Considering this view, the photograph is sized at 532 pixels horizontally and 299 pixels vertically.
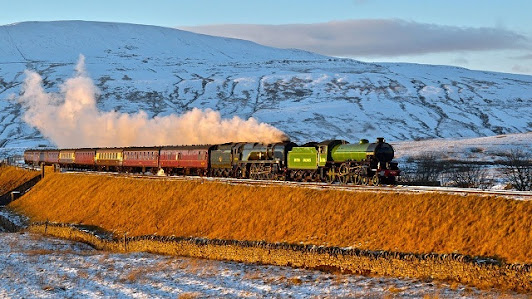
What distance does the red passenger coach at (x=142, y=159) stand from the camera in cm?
6394

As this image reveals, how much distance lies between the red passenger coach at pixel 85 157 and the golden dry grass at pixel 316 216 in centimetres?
2414

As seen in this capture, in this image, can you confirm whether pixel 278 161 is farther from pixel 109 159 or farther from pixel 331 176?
pixel 109 159

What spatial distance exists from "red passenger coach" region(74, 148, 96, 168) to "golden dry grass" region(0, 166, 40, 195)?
542 centimetres

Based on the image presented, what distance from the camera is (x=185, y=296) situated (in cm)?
2536

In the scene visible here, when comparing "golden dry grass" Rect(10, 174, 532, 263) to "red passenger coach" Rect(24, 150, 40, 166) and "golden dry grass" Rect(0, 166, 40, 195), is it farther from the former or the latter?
"red passenger coach" Rect(24, 150, 40, 166)

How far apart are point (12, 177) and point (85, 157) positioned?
589 inches

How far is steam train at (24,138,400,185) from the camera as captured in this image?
3894 centimetres

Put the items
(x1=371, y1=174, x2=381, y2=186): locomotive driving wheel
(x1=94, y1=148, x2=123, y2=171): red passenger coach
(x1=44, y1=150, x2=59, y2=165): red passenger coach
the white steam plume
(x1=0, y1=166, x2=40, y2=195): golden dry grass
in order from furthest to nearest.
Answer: (x1=44, y1=150, x2=59, y2=165): red passenger coach, (x1=0, y1=166, x2=40, y2=195): golden dry grass, (x1=94, y1=148, x2=123, y2=171): red passenger coach, the white steam plume, (x1=371, y1=174, x2=381, y2=186): locomotive driving wheel

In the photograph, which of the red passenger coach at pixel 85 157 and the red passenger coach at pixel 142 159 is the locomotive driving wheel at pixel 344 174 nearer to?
the red passenger coach at pixel 142 159

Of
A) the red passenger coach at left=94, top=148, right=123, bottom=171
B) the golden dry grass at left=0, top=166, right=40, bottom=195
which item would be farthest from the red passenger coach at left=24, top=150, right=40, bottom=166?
the red passenger coach at left=94, top=148, right=123, bottom=171

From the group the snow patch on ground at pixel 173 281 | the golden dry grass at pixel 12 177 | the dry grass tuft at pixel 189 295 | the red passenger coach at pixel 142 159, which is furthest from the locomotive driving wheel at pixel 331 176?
the golden dry grass at pixel 12 177

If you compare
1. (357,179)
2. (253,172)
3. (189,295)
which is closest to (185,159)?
(253,172)

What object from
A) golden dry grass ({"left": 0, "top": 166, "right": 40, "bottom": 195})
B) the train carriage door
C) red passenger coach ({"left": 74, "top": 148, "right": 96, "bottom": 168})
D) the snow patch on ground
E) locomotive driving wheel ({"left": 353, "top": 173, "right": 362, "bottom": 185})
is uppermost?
the train carriage door

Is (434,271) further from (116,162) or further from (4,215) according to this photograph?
(116,162)
